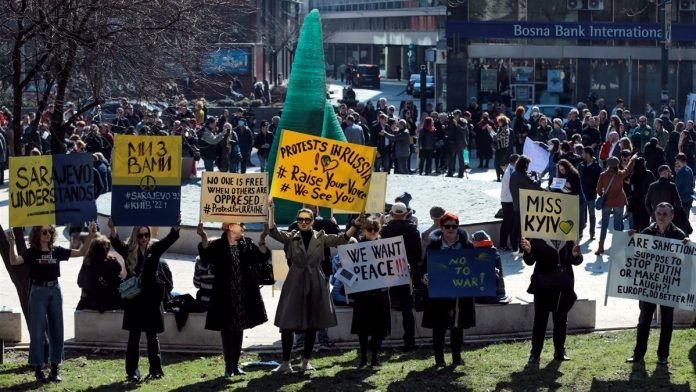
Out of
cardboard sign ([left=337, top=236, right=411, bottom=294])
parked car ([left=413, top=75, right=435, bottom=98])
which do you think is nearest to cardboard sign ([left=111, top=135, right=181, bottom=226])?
cardboard sign ([left=337, top=236, right=411, bottom=294])

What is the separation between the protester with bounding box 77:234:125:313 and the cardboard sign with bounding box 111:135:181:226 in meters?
0.69

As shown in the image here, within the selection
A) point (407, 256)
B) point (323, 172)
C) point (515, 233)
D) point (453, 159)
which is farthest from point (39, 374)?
point (453, 159)

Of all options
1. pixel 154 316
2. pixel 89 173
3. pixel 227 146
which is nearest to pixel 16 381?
pixel 154 316

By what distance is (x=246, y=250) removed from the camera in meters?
12.2

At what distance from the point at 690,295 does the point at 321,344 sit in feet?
12.0

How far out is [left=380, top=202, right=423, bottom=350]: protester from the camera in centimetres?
1373

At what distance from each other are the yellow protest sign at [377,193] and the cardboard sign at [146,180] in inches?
178

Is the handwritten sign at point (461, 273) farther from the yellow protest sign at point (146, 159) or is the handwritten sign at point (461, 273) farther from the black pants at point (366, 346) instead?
the yellow protest sign at point (146, 159)

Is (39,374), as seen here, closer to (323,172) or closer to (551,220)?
(323,172)

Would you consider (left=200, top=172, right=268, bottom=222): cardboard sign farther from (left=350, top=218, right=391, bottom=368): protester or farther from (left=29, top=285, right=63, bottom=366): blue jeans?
(left=29, top=285, right=63, bottom=366): blue jeans

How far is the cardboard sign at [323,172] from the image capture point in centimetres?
1388

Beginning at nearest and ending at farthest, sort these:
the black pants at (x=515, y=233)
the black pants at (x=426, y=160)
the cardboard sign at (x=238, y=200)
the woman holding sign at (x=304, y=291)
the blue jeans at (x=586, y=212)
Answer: the woman holding sign at (x=304, y=291)
the cardboard sign at (x=238, y=200)
the black pants at (x=515, y=233)
the blue jeans at (x=586, y=212)
the black pants at (x=426, y=160)

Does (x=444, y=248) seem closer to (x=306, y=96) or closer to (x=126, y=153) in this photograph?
(x=126, y=153)

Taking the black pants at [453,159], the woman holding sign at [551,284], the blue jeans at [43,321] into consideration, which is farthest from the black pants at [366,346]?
the black pants at [453,159]
